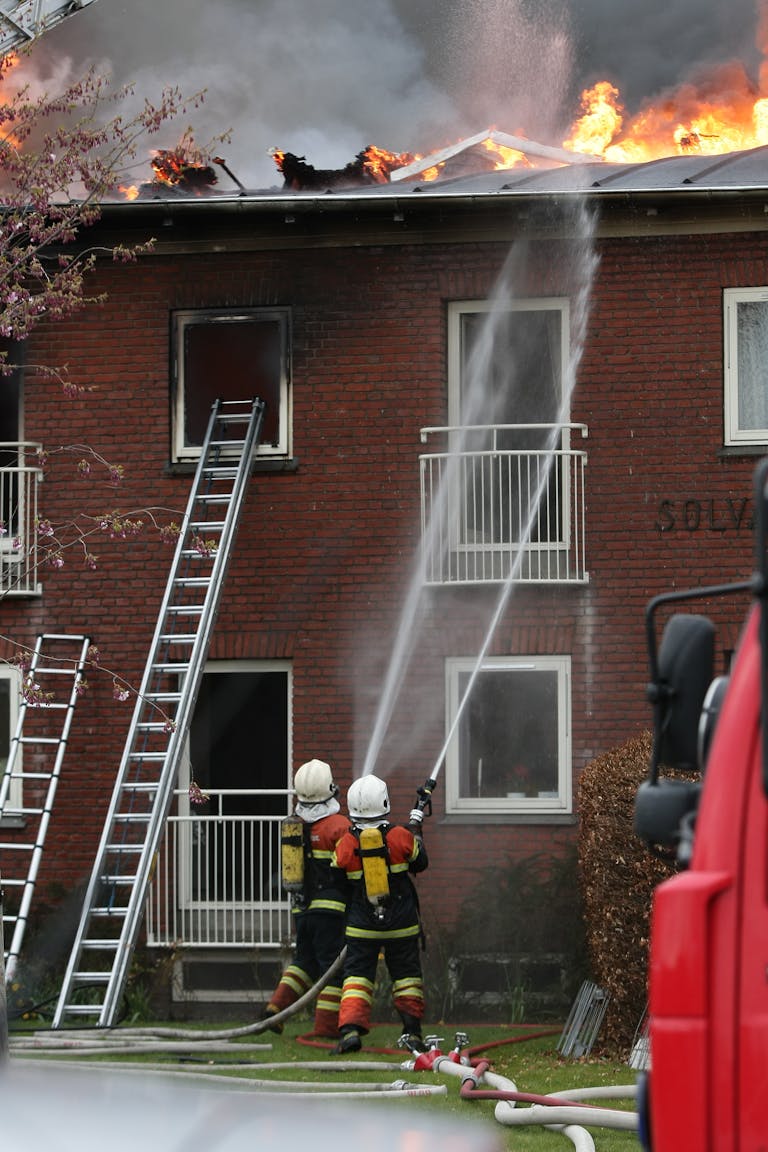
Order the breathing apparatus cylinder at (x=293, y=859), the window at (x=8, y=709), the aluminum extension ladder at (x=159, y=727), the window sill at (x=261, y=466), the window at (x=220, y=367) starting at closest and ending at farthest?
1. the breathing apparatus cylinder at (x=293, y=859)
2. the aluminum extension ladder at (x=159, y=727)
3. the window sill at (x=261, y=466)
4. the window at (x=8, y=709)
5. the window at (x=220, y=367)

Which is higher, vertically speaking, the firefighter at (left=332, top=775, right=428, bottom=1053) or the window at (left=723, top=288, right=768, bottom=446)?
the window at (left=723, top=288, right=768, bottom=446)

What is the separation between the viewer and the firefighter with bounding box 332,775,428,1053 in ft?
36.7

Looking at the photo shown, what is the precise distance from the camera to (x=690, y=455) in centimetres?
1450

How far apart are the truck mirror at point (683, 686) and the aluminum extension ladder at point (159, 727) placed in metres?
8.88

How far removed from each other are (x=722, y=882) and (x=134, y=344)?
12075 millimetres

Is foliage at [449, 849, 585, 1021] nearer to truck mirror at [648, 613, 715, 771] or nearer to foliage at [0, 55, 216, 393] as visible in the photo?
foliage at [0, 55, 216, 393]

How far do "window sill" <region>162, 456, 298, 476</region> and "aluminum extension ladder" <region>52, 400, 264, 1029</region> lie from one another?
19 cm

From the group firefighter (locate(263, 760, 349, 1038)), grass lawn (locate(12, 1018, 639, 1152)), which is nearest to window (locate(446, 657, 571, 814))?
grass lawn (locate(12, 1018, 639, 1152))

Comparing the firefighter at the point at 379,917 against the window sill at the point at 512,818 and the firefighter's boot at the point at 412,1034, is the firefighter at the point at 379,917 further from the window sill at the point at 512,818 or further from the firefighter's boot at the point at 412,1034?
the window sill at the point at 512,818

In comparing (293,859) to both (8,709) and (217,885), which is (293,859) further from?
(8,709)

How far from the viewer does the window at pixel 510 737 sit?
14.6 meters

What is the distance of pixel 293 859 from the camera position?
12391mm

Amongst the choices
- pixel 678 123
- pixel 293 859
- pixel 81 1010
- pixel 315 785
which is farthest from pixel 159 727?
pixel 678 123

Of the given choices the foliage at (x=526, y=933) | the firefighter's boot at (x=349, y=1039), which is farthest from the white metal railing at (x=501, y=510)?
the firefighter's boot at (x=349, y=1039)
